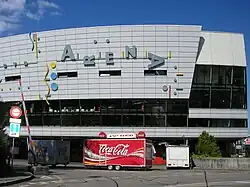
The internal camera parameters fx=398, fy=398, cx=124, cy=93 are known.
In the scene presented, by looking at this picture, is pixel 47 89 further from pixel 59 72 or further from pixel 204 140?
pixel 204 140

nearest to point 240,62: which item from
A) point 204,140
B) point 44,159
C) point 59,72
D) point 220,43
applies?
point 220,43

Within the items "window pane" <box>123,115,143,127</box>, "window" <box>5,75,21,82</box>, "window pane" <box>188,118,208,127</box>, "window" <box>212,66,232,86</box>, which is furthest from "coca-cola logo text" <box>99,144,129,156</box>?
"window" <box>5,75,21,82</box>

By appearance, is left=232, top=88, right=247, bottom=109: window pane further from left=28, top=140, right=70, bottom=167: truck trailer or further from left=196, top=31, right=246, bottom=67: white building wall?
left=28, top=140, right=70, bottom=167: truck trailer

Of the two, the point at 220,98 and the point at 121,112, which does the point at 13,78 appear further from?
the point at 220,98

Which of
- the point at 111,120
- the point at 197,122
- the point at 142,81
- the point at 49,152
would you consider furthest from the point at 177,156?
the point at 111,120

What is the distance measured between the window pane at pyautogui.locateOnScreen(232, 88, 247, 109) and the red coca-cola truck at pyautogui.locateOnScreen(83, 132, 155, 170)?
20404 mm

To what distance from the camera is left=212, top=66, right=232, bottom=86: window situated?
54812mm

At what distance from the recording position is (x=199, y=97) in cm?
5422

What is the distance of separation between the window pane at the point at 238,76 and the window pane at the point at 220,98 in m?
1.65

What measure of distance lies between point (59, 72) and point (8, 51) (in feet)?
32.5

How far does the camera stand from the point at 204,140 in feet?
162

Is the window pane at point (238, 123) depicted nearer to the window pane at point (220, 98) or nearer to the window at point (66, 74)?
the window pane at point (220, 98)

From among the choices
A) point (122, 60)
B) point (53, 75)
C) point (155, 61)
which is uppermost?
point (122, 60)

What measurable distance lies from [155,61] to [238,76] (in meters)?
12.3
